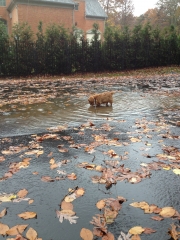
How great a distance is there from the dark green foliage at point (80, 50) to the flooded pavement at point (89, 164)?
1228cm

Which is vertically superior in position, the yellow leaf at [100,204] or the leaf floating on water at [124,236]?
the yellow leaf at [100,204]

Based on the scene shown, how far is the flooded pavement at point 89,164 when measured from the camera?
1983 mm

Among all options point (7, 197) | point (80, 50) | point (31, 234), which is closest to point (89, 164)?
point (7, 197)

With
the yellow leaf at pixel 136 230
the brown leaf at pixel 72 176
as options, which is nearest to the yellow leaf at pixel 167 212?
the yellow leaf at pixel 136 230

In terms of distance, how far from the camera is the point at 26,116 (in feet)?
18.2

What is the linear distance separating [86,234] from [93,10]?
3802 cm

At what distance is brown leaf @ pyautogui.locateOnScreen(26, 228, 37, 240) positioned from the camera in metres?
1.78

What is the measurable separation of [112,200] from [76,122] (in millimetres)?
2914

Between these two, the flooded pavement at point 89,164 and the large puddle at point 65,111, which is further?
the large puddle at point 65,111

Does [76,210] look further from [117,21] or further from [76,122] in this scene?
[117,21]

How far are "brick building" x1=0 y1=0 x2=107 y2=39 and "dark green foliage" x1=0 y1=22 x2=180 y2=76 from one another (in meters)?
9.33

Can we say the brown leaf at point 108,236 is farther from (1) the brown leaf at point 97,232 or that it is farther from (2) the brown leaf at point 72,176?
(2) the brown leaf at point 72,176

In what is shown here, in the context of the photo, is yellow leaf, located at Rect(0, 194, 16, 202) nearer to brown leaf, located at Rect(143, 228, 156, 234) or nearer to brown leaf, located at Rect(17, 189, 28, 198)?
brown leaf, located at Rect(17, 189, 28, 198)

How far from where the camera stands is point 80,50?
712 inches
